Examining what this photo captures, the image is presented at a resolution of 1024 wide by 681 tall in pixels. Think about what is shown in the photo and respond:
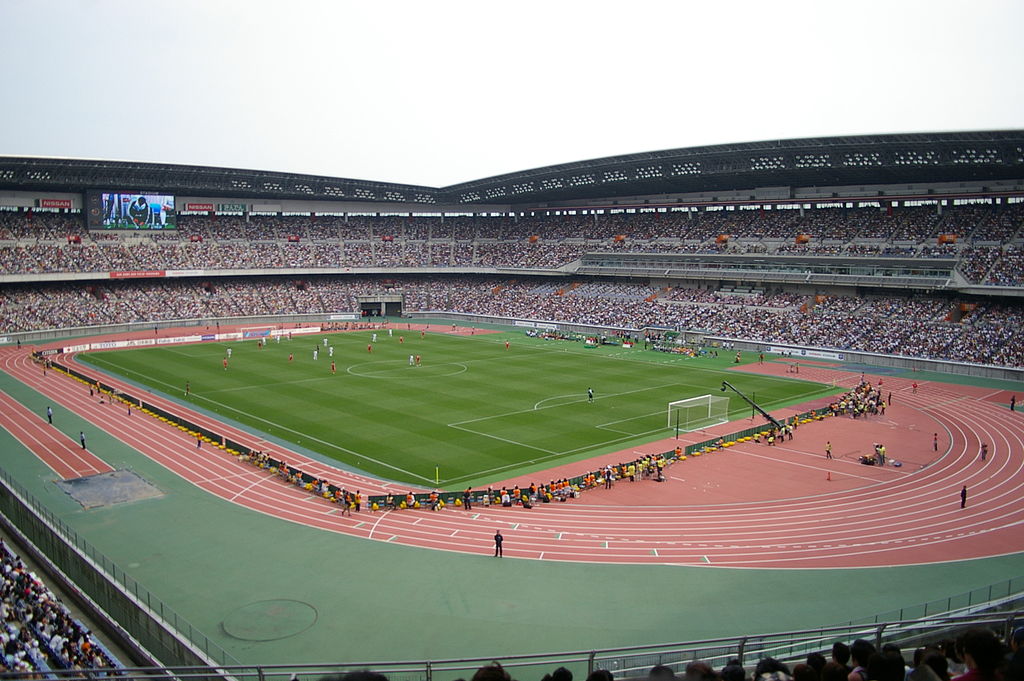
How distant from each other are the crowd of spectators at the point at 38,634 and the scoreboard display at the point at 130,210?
7192 cm

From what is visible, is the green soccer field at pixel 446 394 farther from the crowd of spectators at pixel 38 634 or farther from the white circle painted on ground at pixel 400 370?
the crowd of spectators at pixel 38 634

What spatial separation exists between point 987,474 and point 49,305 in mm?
74998

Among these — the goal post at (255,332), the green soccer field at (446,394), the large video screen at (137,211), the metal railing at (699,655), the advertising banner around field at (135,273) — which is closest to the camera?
the metal railing at (699,655)

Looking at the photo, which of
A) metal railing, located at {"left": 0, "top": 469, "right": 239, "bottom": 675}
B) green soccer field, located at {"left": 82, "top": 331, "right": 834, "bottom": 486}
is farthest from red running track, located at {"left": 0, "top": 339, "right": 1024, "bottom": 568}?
metal railing, located at {"left": 0, "top": 469, "right": 239, "bottom": 675}

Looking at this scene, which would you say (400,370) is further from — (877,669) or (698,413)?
(877,669)

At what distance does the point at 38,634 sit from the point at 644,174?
6779cm

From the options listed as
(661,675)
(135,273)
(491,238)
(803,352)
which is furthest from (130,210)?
(661,675)

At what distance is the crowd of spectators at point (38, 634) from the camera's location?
13.2 metres

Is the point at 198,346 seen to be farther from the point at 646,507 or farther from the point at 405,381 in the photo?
the point at 646,507

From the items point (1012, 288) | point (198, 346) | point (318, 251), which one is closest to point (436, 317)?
point (318, 251)

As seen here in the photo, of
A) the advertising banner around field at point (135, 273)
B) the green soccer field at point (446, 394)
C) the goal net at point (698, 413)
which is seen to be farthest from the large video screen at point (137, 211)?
the goal net at point (698, 413)

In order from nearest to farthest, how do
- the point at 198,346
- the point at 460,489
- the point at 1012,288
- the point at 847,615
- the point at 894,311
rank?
the point at 847,615, the point at 460,489, the point at 1012,288, the point at 894,311, the point at 198,346

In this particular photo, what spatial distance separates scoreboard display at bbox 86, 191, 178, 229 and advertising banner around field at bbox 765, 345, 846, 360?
65.8 m

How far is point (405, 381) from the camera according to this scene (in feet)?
154
